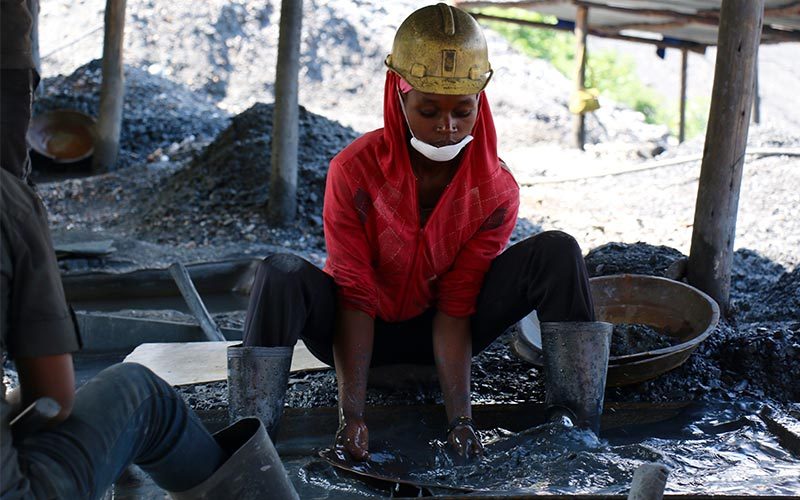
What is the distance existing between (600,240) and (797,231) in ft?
4.45

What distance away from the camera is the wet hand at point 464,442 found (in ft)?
8.50

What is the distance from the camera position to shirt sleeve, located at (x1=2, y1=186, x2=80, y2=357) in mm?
1492

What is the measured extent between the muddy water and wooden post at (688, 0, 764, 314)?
4.08 feet

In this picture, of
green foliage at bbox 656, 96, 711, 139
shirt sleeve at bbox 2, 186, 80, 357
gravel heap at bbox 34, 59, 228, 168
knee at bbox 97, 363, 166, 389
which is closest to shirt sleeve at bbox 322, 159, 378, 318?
knee at bbox 97, 363, 166, 389

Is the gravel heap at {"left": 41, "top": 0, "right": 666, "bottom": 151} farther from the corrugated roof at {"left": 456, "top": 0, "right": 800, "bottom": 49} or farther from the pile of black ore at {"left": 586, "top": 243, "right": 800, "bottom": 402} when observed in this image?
the pile of black ore at {"left": 586, "top": 243, "right": 800, "bottom": 402}

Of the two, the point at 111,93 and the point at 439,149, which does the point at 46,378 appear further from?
the point at 111,93

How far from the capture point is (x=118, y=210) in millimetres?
8617

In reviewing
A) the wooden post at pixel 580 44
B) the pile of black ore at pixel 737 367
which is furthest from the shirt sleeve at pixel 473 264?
the wooden post at pixel 580 44

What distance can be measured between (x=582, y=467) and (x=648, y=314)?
4.31 ft

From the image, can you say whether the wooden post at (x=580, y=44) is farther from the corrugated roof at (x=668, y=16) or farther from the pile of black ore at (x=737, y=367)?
the pile of black ore at (x=737, y=367)

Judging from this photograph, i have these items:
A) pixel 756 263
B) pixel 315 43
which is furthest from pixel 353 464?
pixel 315 43

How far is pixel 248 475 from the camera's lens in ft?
6.37

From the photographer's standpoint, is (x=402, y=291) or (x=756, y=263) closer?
(x=402, y=291)

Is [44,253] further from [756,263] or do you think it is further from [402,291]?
[756,263]
